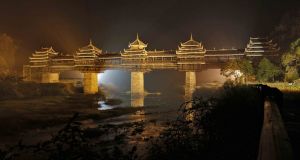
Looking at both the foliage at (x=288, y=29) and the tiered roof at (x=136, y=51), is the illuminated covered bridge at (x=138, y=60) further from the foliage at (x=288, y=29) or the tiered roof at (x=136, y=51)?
the foliage at (x=288, y=29)

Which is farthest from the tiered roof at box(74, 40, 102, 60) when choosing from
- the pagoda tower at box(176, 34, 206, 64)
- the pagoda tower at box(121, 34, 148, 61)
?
the pagoda tower at box(176, 34, 206, 64)

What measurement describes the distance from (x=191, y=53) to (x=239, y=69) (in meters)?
11.8

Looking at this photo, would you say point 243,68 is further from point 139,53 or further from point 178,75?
point 178,75

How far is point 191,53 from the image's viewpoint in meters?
56.5

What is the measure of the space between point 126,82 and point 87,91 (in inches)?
1308

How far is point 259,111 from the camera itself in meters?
9.74

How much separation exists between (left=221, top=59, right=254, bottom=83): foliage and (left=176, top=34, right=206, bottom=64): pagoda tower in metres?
6.92

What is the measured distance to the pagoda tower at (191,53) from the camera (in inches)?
2206

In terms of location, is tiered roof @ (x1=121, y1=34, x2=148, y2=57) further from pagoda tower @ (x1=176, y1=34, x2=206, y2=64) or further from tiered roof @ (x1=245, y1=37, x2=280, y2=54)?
tiered roof @ (x1=245, y1=37, x2=280, y2=54)

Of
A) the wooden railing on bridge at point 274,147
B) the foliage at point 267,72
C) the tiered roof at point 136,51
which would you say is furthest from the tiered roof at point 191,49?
the wooden railing on bridge at point 274,147

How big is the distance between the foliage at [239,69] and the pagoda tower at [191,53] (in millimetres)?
6923

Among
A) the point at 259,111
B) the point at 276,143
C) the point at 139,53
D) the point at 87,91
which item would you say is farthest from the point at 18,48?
the point at 276,143

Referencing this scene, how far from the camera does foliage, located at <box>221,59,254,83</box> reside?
4556cm

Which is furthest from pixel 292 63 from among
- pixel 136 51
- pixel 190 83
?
pixel 136 51
